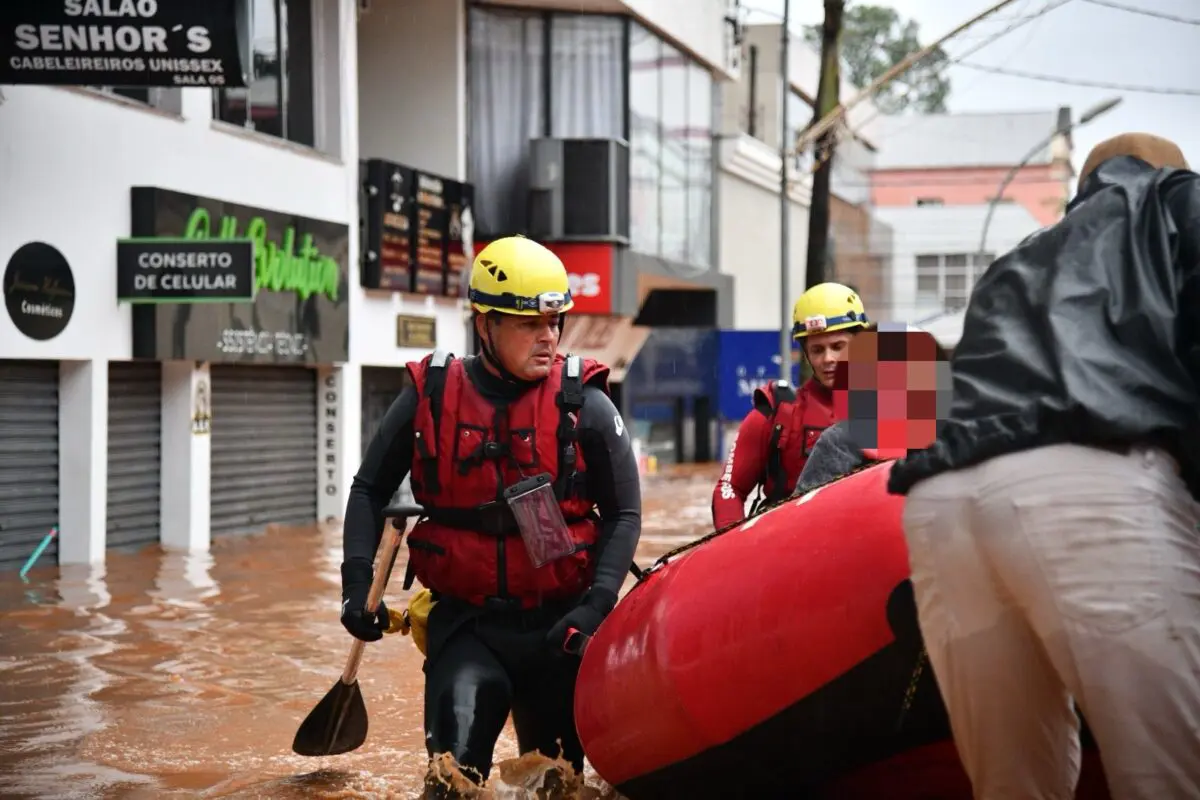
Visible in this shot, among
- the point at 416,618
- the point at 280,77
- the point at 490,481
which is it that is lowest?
the point at 416,618

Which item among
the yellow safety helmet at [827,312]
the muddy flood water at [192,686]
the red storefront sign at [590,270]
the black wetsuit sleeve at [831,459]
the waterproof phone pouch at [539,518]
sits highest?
the red storefront sign at [590,270]

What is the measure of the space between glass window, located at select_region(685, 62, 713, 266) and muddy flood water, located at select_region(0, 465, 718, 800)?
1742 centimetres

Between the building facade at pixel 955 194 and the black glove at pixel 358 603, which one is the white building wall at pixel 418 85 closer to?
the black glove at pixel 358 603

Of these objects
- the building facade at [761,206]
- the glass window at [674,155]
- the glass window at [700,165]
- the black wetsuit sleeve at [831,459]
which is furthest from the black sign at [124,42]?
the glass window at [700,165]

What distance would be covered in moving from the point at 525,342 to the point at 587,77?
2247cm

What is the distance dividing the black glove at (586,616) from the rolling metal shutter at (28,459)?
1066cm

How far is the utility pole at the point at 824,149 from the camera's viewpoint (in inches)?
927

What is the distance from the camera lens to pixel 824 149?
77.0 feet

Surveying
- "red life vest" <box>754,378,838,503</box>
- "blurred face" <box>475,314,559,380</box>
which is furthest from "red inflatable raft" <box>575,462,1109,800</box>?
"red life vest" <box>754,378,838,503</box>

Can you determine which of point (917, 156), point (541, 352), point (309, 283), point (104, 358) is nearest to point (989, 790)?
point (541, 352)

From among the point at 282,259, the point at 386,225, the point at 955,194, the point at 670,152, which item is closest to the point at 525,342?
the point at 282,259

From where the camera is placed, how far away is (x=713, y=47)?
32094 mm

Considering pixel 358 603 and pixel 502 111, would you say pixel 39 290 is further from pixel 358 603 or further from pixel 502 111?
pixel 502 111

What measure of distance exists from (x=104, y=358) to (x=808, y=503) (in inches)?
480
